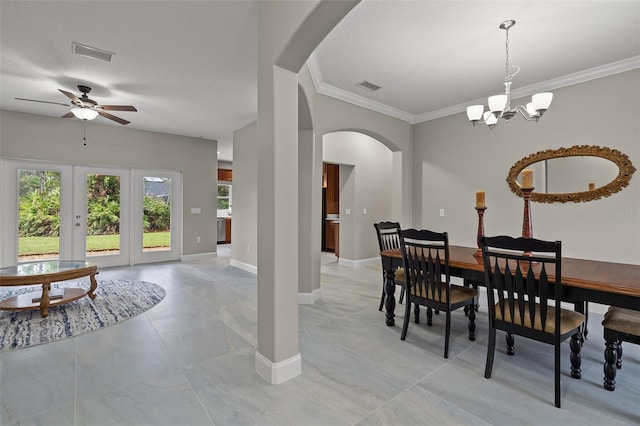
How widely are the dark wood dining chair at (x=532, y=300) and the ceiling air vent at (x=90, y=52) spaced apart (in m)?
3.81

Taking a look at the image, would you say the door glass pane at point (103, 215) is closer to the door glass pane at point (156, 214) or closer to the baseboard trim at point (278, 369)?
the door glass pane at point (156, 214)

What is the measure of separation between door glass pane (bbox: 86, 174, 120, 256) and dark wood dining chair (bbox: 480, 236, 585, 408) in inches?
248

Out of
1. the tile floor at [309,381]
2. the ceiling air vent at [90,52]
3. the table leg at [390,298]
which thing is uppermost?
the ceiling air vent at [90,52]

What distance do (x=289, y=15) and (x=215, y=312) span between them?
298 centimetres

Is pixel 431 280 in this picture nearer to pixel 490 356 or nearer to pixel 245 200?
pixel 490 356

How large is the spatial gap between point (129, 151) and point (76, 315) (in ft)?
11.9

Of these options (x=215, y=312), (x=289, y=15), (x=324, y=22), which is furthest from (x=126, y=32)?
(x=215, y=312)

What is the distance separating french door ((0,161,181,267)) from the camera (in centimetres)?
507

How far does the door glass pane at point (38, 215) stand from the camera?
5109mm

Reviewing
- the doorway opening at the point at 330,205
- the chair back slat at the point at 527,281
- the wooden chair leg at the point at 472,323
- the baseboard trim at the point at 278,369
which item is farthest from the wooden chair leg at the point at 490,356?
the doorway opening at the point at 330,205

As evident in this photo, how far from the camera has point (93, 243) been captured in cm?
577

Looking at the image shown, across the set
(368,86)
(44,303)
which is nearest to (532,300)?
(368,86)

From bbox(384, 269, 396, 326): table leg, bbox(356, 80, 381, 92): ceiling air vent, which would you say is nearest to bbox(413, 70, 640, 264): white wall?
bbox(356, 80, 381, 92): ceiling air vent

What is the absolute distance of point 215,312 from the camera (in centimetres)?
351
